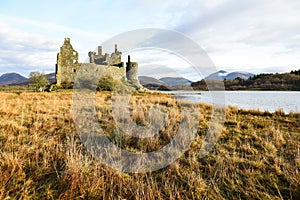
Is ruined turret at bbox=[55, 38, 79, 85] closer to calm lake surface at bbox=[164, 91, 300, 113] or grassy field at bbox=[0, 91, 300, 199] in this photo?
calm lake surface at bbox=[164, 91, 300, 113]

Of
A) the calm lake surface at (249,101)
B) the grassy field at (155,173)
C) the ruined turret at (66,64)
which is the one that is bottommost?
the grassy field at (155,173)

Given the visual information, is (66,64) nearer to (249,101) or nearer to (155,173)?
(249,101)

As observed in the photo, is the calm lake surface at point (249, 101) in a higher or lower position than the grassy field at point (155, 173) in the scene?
higher

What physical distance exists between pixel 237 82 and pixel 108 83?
229ft

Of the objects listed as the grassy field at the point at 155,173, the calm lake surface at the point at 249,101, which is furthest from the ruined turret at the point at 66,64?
the grassy field at the point at 155,173

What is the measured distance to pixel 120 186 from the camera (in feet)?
11.9

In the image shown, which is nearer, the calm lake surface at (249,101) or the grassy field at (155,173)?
the grassy field at (155,173)

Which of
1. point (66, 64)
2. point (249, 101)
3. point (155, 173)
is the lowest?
point (155, 173)

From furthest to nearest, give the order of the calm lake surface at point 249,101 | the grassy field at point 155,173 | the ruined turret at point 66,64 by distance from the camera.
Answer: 1. the ruined turret at point 66,64
2. the calm lake surface at point 249,101
3. the grassy field at point 155,173

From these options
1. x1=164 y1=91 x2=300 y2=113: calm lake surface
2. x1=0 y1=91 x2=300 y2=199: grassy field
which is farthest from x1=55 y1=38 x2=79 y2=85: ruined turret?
x1=0 y1=91 x2=300 y2=199: grassy field

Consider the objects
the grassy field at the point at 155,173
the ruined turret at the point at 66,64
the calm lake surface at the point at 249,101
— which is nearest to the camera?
the grassy field at the point at 155,173

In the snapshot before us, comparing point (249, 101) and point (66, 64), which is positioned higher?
point (66, 64)

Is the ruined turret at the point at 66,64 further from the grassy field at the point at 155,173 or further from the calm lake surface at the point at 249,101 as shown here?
the grassy field at the point at 155,173

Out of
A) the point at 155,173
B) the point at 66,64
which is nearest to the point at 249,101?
the point at 155,173
